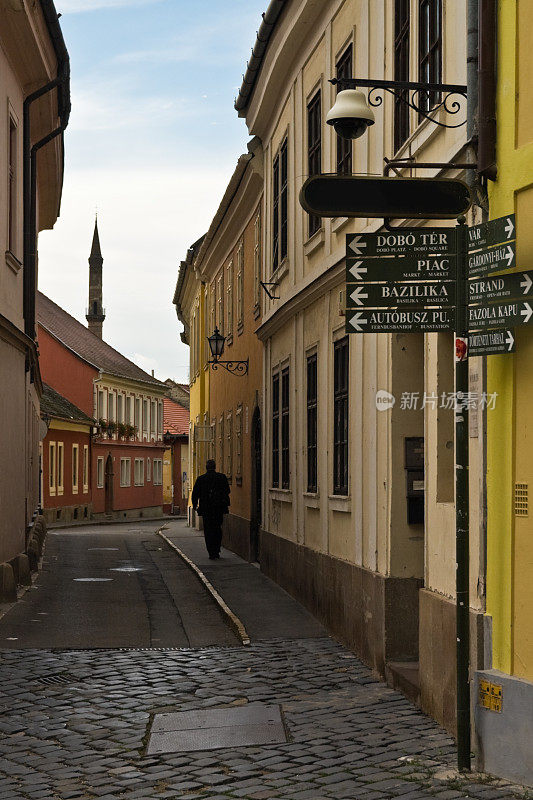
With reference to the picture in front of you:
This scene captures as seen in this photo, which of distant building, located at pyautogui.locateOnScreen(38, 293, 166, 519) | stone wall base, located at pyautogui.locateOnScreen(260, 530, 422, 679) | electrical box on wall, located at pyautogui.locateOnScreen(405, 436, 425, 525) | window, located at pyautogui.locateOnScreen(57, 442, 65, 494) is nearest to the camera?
stone wall base, located at pyautogui.locateOnScreen(260, 530, 422, 679)

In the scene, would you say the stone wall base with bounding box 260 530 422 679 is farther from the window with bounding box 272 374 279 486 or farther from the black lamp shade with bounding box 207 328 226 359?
the black lamp shade with bounding box 207 328 226 359

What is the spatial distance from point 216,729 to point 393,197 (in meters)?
3.74

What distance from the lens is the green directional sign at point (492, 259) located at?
21.5 feet

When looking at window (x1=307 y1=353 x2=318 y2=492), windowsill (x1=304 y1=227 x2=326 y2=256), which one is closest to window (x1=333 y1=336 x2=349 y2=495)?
window (x1=307 y1=353 x2=318 y2=492)

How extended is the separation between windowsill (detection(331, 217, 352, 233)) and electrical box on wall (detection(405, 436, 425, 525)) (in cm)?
315

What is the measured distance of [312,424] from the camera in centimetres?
1479

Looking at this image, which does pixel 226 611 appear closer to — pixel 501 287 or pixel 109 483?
pixel 501 287

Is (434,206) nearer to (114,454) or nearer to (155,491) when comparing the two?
(114,454)

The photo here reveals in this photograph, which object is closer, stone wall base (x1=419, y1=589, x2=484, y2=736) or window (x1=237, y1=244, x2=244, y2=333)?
stone wall base (x1=419, y1=589, x2=484, y2=736)

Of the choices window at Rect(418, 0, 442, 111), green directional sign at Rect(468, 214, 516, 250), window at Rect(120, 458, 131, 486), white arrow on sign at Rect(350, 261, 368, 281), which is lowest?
window at Rect(120, 458, 131, 486)

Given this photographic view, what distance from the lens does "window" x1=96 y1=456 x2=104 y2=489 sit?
2345 inches

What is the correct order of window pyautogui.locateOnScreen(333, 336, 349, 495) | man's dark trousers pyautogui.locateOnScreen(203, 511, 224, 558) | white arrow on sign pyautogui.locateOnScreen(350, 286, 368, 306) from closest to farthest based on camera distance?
1. white arrow on sign pyautogui.locateOnScreen(350, 286, 368, 306)
2. window pyautogui.locateOnScreen(333, 336, 349, 495)
3. man's dark trousers pyautogui.locateOnScreen(203, 511, 224, 558)

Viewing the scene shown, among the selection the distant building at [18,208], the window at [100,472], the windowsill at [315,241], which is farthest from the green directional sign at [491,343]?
the window at [100,472]

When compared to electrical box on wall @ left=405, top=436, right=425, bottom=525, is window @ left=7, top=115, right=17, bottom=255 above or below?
above
